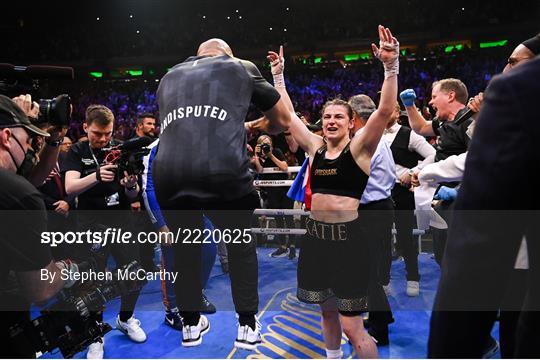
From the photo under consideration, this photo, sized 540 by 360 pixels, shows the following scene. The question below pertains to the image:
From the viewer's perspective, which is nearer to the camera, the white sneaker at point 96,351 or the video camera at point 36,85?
the video camera at point 36,85

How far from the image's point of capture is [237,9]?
2208cm

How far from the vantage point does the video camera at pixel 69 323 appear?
64.6 inches

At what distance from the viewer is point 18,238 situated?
4.84 ft

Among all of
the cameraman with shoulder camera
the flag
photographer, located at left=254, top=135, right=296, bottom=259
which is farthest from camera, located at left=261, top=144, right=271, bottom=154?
the cameraman with shoulder camera

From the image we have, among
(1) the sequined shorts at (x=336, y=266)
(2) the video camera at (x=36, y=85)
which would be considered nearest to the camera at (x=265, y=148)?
(1) the sequined shorts at (x=336, y=266)

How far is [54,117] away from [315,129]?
3.74 metres

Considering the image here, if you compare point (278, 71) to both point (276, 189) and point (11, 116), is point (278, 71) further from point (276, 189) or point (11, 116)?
point (276, 189)

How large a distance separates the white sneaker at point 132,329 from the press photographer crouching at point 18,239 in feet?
5.53

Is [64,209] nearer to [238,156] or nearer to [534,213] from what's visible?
[238,156]

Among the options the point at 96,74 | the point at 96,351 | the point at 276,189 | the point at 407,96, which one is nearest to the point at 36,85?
the point at 96,351

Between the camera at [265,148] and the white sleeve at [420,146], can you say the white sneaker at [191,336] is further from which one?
the camera at [265,148]

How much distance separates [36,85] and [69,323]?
3.99 feet

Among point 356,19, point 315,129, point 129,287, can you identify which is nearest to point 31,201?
point 129,287

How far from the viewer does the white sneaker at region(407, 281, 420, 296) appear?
13.1 ft
